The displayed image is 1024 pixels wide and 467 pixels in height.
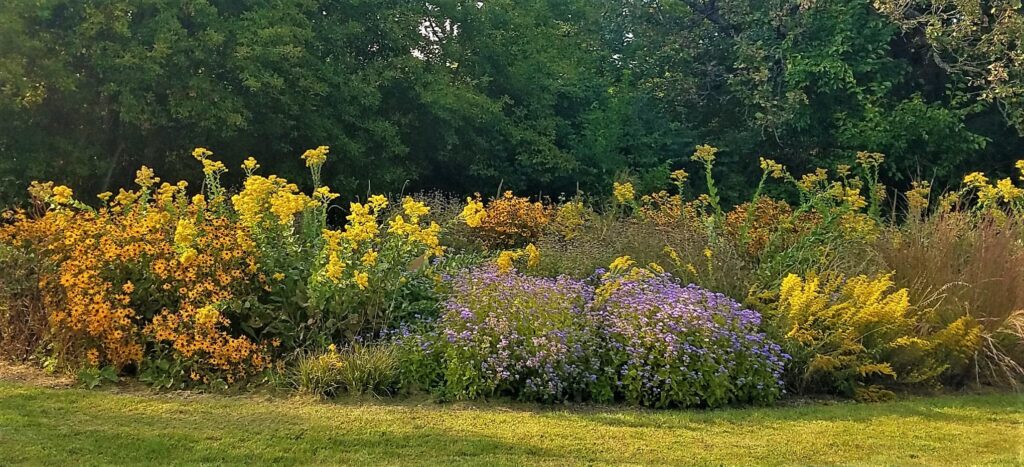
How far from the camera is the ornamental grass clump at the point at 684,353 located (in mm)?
5195

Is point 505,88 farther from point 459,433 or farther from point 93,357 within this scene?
point 459,433

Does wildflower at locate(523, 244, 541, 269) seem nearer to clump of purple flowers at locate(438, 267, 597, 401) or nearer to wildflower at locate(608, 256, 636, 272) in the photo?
wildflower at locate(608, 256, 636, 272)

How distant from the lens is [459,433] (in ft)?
14.5

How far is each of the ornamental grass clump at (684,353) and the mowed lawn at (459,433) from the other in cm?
18

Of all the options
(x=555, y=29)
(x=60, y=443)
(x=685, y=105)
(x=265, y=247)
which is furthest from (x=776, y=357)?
(x=555, y=29)

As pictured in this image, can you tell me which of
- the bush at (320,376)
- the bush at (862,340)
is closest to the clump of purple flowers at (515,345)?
the bush at (320,376)

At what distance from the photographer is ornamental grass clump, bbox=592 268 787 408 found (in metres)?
5.20

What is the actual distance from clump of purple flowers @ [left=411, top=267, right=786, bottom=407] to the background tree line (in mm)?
6888

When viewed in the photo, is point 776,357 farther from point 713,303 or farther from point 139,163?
point 139,163

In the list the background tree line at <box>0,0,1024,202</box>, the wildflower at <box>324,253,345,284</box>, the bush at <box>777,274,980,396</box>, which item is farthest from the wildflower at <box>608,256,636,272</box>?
the background tree line at <box>0,0,1024,202</box>

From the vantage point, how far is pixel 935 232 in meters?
6.83

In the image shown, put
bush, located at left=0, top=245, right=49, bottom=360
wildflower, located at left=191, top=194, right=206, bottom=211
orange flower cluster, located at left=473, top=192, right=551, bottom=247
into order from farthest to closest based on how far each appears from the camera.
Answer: orange flower cluster, located at left=473, top=192, right=551, bottom=247 → wildflower, located at left=191, top=194, right=206, bottom=211 → bush, located at left=0, top=245, right=49, bottom=360

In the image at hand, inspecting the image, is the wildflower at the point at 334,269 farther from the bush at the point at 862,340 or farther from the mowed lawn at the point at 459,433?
the bush at the point at 862,340

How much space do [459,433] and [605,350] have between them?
139 centimetres
